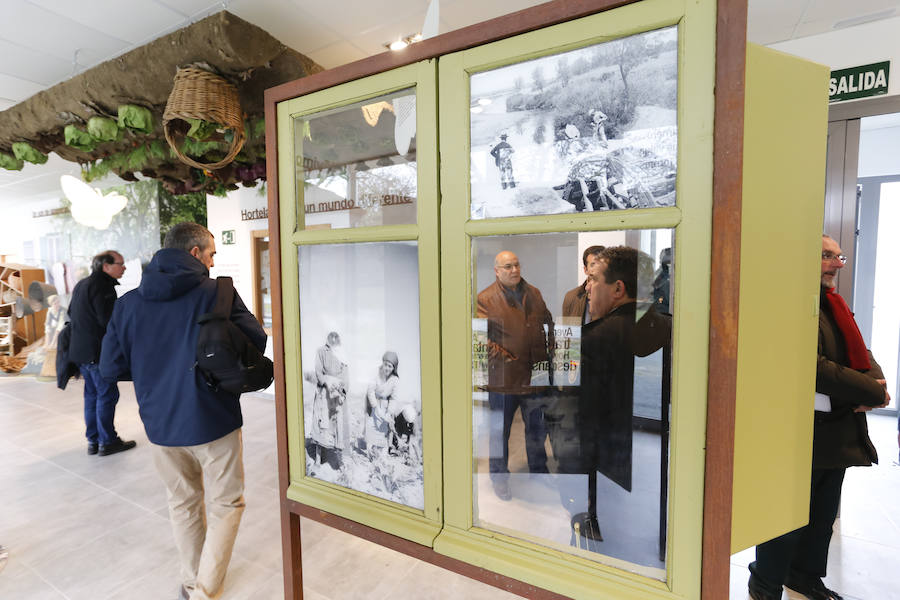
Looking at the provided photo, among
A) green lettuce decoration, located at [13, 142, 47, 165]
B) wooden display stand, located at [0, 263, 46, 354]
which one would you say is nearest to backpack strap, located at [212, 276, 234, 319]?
green lettuce decoration, located at [13, 142, 47, 165]

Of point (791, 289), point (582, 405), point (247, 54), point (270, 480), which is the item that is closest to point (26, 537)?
point (270, 480)

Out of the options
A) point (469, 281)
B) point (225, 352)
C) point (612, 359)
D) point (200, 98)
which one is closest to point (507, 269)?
point (469, 281)

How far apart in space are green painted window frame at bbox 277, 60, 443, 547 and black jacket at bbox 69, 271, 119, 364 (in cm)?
280

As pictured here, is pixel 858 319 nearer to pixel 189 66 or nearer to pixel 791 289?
pixel 791 289

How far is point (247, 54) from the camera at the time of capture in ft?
7.18

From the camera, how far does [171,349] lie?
6.13 ft

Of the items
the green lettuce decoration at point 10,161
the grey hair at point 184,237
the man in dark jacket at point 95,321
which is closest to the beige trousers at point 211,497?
the grey hair at point 184,237

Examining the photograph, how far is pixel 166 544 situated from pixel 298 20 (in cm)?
308

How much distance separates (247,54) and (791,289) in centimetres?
251

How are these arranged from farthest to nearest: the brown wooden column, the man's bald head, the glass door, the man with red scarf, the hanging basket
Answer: the glass door < the hanging basket < the man with red scarf < the man's bald head < the brown wooden column

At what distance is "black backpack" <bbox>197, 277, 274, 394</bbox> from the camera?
179 cm

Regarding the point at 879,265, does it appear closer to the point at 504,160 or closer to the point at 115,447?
the point at 504,160

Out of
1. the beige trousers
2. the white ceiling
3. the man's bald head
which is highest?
the white ceiling

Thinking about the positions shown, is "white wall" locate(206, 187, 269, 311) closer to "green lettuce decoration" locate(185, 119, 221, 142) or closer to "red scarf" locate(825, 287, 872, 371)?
"green lettuce decoration" locate(185, 119, 221, 142)
